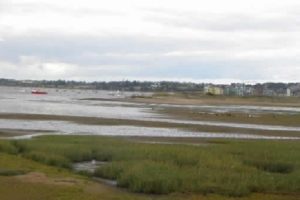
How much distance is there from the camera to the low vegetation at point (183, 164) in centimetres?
1981

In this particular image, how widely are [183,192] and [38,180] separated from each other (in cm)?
507

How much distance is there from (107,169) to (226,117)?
4685cm

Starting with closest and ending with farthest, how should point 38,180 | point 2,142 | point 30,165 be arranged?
point 38,180, point 30,165, point 2,142

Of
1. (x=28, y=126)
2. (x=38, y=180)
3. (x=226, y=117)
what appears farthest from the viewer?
(x=226, y=117)

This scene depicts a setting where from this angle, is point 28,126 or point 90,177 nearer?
point 90,177

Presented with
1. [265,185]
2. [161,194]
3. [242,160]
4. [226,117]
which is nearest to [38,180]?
[161,194]

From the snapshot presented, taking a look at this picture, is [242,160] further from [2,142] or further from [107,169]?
[2,142]

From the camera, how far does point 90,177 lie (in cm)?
2270

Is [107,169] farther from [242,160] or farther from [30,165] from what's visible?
[242,160]

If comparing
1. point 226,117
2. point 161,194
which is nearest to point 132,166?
point 161,194

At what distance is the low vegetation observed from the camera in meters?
19.8

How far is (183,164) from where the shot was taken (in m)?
24.4

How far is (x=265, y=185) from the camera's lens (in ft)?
66.8

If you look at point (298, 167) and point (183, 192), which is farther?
point (298, 167)
